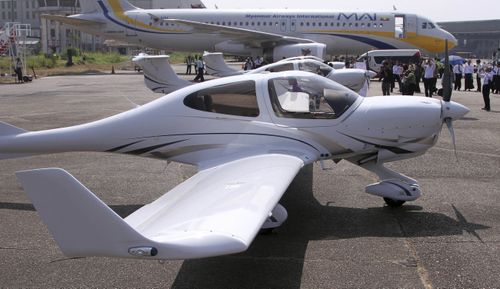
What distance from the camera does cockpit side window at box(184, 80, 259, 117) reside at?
685 centimetres

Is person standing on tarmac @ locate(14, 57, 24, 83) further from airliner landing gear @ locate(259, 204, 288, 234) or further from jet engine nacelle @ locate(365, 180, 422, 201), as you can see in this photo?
airliner landing gear @ locate(259, 204, 288, 234)

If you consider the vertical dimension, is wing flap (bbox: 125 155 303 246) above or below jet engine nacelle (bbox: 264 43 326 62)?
below

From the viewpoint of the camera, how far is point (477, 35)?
143625 millimetres

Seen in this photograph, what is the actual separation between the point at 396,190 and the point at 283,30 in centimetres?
3110

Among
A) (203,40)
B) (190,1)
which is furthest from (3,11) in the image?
(203,40)

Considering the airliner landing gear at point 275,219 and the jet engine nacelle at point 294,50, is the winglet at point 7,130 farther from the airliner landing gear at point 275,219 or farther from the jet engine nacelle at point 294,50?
the jet engine nacelle at point 294,50

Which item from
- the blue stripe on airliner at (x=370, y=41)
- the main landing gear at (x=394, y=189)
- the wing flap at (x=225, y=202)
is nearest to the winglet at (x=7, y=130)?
the wing flap at (x=225, y=202)

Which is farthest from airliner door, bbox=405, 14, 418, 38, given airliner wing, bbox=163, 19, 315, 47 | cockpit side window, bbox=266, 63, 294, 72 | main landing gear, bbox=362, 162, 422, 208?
main landing gear, bbox=362, 162, 422, 208

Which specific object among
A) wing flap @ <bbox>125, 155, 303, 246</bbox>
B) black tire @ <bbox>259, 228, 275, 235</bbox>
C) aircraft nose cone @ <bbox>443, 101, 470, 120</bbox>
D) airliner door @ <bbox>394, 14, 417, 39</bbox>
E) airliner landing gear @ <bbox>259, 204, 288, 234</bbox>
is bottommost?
black tire @ <bbox>259, 228, 275, 235</bbox>

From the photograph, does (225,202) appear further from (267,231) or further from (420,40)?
(420,40)

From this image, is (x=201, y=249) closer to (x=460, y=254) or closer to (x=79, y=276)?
(x=79, y=276)

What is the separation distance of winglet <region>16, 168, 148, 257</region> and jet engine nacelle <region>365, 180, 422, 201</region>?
14.4 ft

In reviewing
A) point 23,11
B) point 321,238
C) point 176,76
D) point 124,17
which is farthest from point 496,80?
point 23,11

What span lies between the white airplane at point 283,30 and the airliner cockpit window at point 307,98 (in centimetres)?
2699
